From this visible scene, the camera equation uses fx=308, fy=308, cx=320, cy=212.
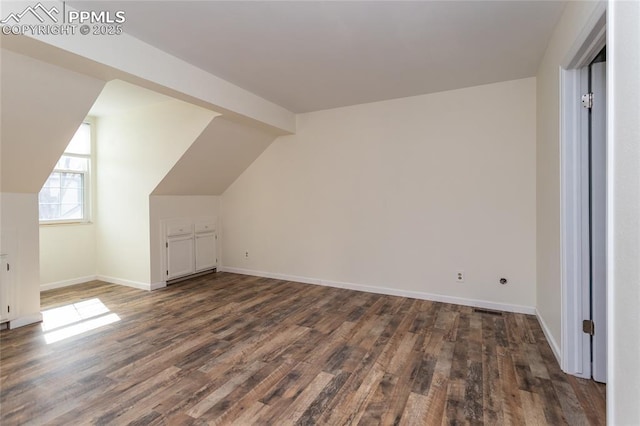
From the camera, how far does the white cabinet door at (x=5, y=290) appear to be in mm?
2979

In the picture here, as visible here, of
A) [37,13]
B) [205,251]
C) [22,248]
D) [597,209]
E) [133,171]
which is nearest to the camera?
[37,13]

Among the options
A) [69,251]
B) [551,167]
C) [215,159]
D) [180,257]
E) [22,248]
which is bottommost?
[180,257]

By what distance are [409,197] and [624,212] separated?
279cm

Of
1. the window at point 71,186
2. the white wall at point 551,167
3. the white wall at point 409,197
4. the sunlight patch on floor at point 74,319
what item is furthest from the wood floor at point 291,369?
the window at point 71,186

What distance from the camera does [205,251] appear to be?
17.3 ft

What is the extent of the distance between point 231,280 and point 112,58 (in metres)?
3.44

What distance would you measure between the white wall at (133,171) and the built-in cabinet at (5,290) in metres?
1.49

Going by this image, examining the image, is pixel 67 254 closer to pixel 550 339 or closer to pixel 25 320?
pixel 25 320

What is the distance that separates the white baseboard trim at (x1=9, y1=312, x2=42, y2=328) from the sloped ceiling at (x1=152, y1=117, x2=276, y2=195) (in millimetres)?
1883

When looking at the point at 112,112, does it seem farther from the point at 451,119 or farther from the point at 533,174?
the point at 533,174

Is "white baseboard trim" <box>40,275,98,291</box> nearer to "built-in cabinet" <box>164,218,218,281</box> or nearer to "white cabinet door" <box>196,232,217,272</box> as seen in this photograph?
"built-in cabinet" <box>164,218,218,281</box>

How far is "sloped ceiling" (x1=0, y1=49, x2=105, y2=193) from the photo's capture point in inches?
89.7

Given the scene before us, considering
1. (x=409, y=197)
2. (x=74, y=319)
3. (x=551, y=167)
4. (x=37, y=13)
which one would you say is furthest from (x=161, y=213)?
(x=551, y=167)

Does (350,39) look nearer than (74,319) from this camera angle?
Yes
